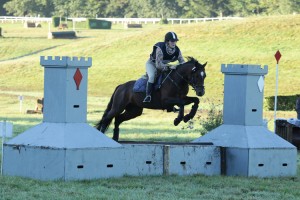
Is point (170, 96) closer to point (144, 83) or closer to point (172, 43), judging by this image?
point (144, 83)

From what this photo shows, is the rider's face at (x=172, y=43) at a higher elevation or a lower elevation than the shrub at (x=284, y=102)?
higher

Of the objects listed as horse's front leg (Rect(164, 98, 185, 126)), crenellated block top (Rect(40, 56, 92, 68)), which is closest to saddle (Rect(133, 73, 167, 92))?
horse's front leg (Rect(164, 98, 185, 126))

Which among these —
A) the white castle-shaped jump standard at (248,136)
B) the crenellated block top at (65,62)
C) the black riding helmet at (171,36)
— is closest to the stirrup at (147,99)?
the black riding helmet at (171,36)

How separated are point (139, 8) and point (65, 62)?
4461 inches

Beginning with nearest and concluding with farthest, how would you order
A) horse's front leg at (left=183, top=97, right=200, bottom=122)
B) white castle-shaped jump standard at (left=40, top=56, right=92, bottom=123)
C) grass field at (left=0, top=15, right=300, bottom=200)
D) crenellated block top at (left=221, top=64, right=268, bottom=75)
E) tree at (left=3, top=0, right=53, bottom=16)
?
grass field at (left=0, top=15, right=300, bottom=200) → white castle-shaped jump standard at (left=40, top=56, right=92, bottom=123) → crenellated block top at (left=221, top=64, right=268, bottom=75) → horse's front leg at (left=183, top=97, right=200, bottom=122) → tree at (left=3, top=0, right=53, bottom=16)

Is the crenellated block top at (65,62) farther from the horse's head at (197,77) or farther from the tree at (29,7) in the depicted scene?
the tree at (29,7)

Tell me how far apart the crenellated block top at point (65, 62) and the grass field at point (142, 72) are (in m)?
1.86

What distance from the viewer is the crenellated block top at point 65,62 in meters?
15.9

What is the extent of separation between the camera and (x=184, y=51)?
6600cm

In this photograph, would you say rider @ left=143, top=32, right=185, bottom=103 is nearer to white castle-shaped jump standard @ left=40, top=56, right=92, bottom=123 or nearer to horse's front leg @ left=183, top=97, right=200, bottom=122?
horse's front leg @ left=183, top=97, right=200, bottom=122

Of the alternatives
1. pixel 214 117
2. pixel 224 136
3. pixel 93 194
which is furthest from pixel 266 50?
pixel 93 194

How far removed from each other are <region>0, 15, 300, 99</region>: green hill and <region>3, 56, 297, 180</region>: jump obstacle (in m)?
31.9

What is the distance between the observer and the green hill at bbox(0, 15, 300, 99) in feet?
187

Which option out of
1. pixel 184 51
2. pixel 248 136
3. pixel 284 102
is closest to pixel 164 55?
pixel 248 136
